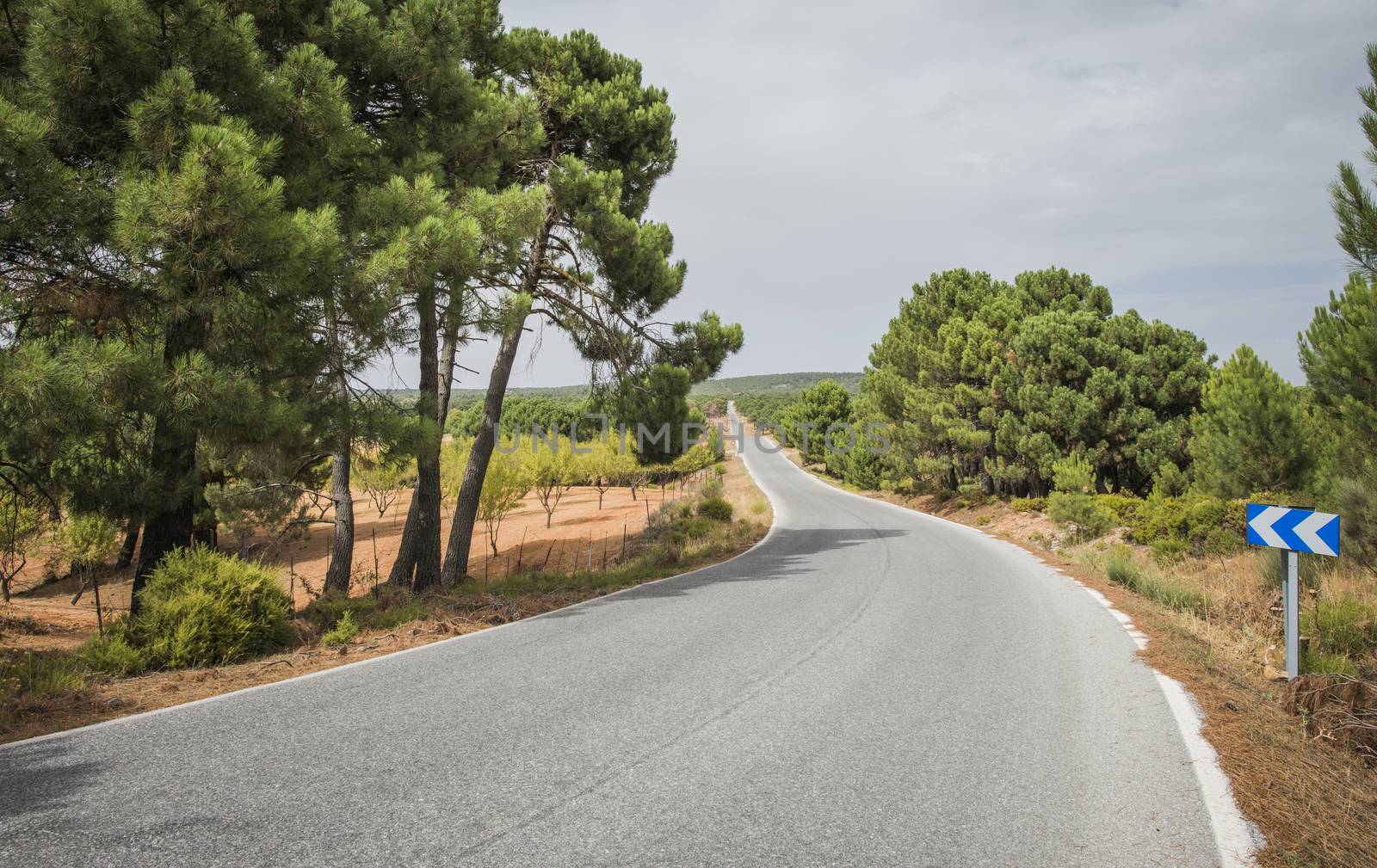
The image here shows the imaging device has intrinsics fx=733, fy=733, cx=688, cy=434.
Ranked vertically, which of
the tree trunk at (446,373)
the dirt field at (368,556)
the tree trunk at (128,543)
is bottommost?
the dirt field at (368,556)

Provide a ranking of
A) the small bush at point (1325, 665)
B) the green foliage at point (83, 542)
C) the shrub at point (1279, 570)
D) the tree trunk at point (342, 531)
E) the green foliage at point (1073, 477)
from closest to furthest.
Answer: the small bush at point (1325, 665), the shrub at point (1279, 570), the tree trunk at point (342, 531), the green foliage at point (1073, 477), the green foliage at point (83, 542)

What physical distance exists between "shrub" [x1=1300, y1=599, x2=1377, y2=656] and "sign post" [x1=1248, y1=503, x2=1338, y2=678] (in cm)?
203

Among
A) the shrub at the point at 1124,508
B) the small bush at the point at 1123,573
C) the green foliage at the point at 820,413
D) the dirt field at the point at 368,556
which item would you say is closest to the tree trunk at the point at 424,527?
the dirt field at the point at 368,556

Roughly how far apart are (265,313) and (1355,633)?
10911 mm

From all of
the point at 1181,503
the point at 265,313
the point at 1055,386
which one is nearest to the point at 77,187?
the point at 265,313

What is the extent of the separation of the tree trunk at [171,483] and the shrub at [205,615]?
39 centimetres

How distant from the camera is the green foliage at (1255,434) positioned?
13.9 metres

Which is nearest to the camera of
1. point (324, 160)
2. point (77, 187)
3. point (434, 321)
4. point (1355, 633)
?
point (77, 187)

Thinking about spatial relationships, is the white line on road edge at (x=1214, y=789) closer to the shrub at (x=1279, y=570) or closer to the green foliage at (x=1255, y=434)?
the shrub at (x=1279, y=570)

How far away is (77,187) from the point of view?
19.5ft

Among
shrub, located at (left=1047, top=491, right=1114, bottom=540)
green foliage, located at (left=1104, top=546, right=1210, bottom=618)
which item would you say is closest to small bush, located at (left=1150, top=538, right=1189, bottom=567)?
green foliage, located at (left=1104, top=546, right=1210, bottom=618)

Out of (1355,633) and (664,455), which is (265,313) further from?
(1355,633)

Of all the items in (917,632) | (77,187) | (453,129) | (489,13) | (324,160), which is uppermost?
(489,13)

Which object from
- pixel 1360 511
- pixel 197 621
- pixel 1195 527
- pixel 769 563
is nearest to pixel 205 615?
pixel 197 621
